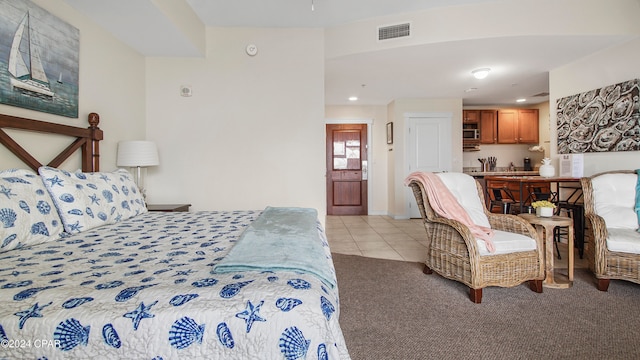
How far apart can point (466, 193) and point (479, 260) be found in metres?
0.82

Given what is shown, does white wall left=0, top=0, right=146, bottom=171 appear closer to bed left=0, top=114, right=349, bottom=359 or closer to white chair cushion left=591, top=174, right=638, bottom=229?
bed left=0, top=114, right=349, bottom=359

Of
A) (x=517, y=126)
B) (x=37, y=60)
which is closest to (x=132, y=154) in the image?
(x=37, y=60)

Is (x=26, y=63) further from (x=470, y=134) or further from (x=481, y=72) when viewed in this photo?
(x=470, y=134)

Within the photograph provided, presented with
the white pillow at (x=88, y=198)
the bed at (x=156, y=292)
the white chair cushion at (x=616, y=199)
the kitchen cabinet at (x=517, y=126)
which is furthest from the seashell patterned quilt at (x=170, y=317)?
the kitchen cabinet at (x=517, y=126)

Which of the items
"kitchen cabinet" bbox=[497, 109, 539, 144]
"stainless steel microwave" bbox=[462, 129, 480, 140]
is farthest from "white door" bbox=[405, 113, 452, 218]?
"kitchen cabinet" bbox=[497, 109, 539, 144]

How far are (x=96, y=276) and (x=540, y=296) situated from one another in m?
2.81

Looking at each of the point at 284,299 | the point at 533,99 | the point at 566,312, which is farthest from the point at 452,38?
the point at 533,99

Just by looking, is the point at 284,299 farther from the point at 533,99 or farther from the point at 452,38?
the point at 533,99

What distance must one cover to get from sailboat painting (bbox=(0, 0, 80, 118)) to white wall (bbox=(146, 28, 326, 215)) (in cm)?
111

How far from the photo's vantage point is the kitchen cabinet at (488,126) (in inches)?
252

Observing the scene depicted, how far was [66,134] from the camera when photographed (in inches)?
91.5

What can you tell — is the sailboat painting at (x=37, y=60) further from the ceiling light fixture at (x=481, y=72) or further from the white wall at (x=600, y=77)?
the white wall at (x=600, y=77)

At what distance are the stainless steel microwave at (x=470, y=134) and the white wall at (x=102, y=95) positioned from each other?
19.0 feet

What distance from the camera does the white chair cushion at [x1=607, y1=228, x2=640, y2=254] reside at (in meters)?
2.35
